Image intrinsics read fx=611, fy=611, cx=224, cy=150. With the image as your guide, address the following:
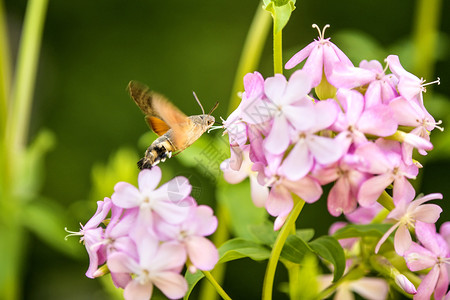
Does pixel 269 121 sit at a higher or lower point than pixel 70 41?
lower

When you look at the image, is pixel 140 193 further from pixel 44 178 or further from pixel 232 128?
pixel 44 178

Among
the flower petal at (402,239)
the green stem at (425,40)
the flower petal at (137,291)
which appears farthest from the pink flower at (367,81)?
the green stem at (425,40)

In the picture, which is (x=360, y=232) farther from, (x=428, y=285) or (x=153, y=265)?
(x=153, y=265)

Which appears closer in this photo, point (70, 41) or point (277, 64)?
point (277, 64)

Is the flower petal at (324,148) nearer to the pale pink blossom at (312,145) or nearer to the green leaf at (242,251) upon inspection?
the pale pink blossom at (312,145)

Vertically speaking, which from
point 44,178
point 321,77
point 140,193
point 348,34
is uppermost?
point 348,34

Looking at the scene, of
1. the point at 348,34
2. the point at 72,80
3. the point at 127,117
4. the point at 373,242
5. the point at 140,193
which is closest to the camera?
the point at 140,193

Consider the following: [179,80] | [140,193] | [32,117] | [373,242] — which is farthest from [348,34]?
[32,117]
